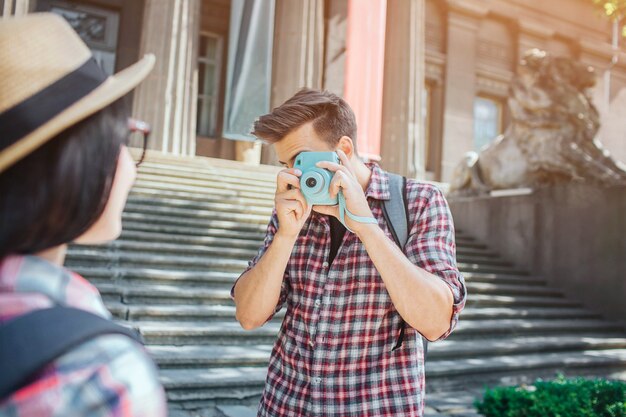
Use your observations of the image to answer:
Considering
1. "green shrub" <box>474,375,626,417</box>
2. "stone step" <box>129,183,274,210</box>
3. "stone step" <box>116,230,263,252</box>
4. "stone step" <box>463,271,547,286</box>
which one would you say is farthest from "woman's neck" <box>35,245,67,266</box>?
"stone step" <box>463,271,547,286</box>

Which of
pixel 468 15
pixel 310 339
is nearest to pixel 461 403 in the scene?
pixel 310 339

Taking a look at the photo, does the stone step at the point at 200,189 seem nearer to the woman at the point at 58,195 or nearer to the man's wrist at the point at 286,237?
the man's wrist at the point at 286,237

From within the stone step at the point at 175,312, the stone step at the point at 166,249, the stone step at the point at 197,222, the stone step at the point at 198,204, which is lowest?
the stone step at the point at 175,312

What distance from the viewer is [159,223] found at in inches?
317

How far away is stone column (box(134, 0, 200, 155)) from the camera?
39.5ft

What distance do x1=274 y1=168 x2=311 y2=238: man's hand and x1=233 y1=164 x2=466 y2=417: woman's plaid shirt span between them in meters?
0.18

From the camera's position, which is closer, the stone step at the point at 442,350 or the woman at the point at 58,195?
the woman at the point at 58,195

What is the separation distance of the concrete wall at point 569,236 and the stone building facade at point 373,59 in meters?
3.17

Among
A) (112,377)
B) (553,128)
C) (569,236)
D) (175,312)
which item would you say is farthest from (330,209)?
(553,128)

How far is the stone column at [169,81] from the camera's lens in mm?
12051

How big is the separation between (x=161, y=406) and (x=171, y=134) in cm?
1180

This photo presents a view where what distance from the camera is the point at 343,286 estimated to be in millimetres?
1812

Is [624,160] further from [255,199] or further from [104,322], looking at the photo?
[104,322]

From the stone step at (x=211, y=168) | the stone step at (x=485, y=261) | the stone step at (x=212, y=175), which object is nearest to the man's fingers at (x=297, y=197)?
the stone step at (x=485, y=261)
